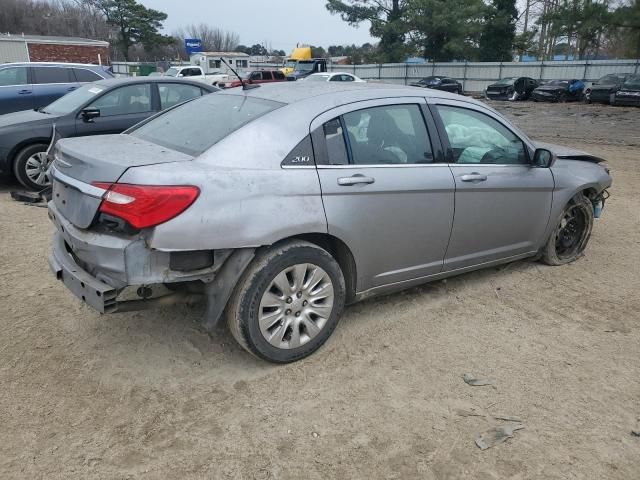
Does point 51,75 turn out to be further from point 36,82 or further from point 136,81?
point 136,81

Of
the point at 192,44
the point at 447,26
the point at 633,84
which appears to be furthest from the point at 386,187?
the point at 192,44

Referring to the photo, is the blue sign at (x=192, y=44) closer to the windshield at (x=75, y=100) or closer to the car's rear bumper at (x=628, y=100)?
the car's rear bumper at (x=628, y=100)

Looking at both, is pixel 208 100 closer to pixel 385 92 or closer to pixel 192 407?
pixel 385 92

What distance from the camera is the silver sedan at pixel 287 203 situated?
8.98 feet

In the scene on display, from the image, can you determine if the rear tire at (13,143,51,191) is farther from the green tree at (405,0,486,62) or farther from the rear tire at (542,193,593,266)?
the green tree at (405,0,486,62)

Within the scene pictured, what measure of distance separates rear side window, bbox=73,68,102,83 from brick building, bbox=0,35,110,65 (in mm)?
31165

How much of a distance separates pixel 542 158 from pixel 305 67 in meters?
34.2

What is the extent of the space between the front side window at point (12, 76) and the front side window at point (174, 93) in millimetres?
4062

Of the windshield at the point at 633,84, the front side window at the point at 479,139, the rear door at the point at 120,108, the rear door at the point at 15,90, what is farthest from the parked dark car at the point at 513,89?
the front side window at the point at 479,139

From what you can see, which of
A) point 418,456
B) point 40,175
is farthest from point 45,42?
point 418,456

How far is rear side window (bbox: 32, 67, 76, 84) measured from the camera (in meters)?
10.3

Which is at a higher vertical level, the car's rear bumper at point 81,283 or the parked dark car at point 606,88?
the parked dark car at point 606,88

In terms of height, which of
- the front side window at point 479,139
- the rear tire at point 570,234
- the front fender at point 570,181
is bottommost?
the rear tire at point 570,234

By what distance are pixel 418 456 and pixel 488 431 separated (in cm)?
43
